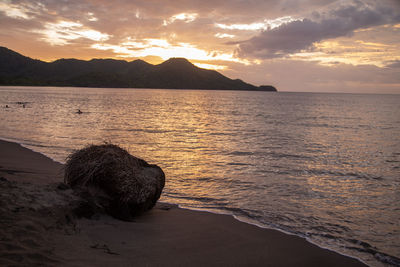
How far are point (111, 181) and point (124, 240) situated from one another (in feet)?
4.46

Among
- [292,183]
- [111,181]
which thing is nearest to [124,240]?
[111,181]

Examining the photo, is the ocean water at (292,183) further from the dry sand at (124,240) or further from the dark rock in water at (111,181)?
the dark rock in water at (111,181)

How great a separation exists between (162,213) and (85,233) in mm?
2220

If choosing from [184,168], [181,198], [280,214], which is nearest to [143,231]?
[181,198]

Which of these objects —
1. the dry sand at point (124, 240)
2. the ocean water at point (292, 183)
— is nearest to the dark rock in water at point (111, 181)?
the dry sand at point (124, 240)

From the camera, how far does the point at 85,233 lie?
Answer: 4832 mm

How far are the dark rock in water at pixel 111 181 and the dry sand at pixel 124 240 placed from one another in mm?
247

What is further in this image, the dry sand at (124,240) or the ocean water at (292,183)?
the ocean water at (292,183)

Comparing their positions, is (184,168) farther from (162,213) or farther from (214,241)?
(214,241)

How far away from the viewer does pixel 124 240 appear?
495 centimetres

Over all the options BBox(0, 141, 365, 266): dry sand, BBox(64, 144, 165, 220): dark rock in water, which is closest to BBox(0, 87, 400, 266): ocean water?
BBox(0, 141, 365, 266): dry sand

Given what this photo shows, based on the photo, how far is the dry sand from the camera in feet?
13.0

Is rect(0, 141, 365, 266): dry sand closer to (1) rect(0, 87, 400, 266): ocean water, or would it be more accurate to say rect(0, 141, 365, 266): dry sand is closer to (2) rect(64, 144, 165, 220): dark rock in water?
(2) rect(64, 144, 165, 220): dark rock in water

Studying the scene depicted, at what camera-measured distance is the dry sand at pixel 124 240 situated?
13.0 ft
